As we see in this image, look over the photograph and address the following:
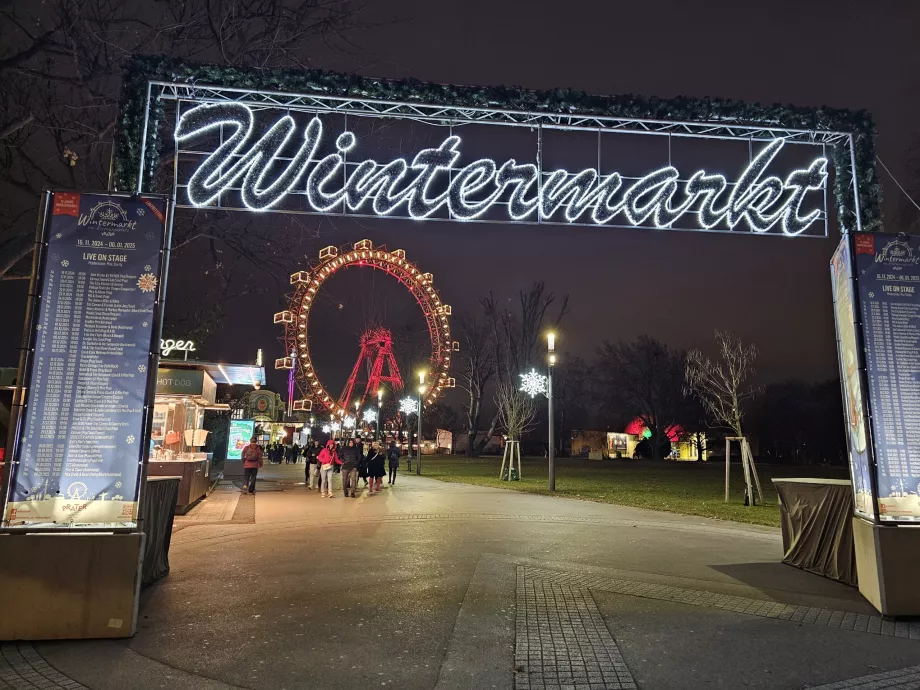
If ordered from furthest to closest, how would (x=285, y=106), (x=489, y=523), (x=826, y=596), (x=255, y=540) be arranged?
1. (x=489, y=523)
2. (x=255, y=540)
3. (x=285, y=106)
4. (x=826, y=596)

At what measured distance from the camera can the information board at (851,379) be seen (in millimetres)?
6172

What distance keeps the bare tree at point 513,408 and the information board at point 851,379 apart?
22773mm

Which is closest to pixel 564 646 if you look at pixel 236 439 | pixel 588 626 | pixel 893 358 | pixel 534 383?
pixel 588 626

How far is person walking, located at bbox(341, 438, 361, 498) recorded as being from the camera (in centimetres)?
1730

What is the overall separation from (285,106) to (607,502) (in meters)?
12.6

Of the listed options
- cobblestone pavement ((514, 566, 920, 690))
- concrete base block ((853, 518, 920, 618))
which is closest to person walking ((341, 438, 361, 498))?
cobblestone pavement ((514, 566, 920, 690))

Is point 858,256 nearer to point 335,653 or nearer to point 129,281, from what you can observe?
point 335,653

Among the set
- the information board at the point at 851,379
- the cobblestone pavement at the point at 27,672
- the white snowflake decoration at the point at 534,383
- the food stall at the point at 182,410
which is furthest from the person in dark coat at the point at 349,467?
the information board at the point at 851,379

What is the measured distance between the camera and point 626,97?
297 inches

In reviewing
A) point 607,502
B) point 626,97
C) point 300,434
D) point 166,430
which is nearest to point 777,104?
point 626,97

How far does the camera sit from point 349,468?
687 inches

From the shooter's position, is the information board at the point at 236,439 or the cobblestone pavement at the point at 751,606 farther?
the information board at the point at 236,439

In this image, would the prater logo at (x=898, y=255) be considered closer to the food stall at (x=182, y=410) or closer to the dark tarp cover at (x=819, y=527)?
the dark tarp cover at (x=819, y=527)

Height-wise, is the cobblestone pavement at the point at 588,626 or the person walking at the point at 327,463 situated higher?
the person walking at the point at 327,463
